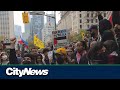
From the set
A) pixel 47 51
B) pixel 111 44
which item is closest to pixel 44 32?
pixel 47 51

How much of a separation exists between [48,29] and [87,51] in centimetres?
142

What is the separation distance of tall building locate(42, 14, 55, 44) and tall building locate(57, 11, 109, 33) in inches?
9.1

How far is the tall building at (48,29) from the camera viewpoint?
969 cm

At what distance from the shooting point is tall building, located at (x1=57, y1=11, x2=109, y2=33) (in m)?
9.57

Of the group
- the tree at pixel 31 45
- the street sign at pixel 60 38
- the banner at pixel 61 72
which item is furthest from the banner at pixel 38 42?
the banner at pixel 61 72

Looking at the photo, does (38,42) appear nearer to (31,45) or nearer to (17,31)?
(31,45)

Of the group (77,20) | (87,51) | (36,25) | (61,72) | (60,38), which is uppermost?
(77,20)

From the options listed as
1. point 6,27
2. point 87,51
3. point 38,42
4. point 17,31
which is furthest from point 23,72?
point 87,51

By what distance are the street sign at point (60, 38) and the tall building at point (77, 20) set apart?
166 mm

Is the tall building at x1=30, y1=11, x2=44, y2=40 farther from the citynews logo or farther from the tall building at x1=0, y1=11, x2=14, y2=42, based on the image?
the citynews logo

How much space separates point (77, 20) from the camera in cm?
983

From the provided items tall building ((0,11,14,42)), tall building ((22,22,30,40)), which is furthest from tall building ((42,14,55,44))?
tall building ((0,11,14,42))
